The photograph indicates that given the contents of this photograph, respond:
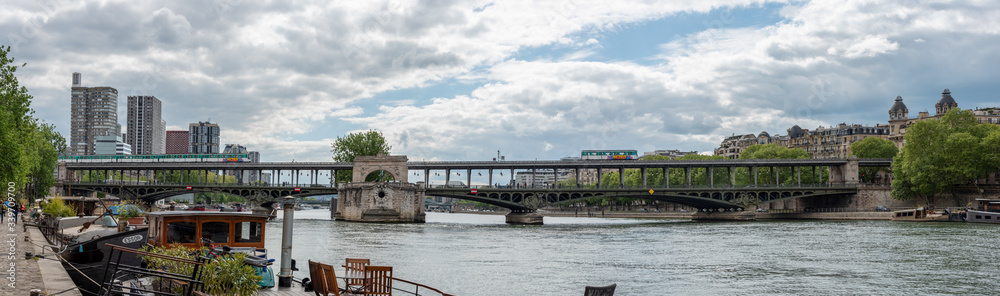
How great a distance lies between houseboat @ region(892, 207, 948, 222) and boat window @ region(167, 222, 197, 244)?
254ft

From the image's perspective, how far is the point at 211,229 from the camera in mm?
19234

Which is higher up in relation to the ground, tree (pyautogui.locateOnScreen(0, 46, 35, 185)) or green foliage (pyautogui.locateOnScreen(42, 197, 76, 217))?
tree (pyautogui.locateOnScreen(0, 46, 35, 185))

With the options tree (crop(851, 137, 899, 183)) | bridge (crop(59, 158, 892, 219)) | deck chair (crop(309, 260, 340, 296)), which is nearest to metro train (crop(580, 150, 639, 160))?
bridge (crop(59, 158, 892, 219))

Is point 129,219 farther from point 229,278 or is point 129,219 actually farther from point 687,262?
point 687,262

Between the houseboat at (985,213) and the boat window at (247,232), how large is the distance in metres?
74.4

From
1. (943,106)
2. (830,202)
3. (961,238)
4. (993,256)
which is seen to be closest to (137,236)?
(993,256)

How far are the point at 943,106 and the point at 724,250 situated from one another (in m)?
114

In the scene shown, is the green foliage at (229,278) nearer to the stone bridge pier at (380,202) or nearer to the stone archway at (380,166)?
the stone bridge pier at (380,202)

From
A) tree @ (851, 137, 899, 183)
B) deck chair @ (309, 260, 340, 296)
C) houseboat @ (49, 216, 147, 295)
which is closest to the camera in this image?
deck chair @ (309, 260, 340, 296)

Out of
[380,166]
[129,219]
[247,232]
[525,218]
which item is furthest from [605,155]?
[247,232]

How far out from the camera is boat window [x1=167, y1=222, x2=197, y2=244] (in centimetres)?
1933

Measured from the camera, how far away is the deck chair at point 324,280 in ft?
48.0

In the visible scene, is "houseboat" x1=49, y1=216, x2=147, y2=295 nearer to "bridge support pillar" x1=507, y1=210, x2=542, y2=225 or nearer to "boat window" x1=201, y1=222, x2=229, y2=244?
"boat window" x1=201, y1=222, x2=229, y2=244

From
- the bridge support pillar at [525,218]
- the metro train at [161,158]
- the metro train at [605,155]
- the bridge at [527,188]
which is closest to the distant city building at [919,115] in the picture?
the bridge at [527,188]
